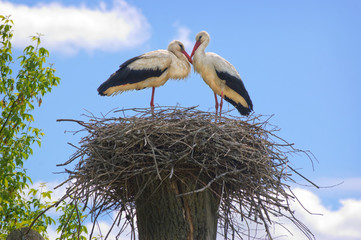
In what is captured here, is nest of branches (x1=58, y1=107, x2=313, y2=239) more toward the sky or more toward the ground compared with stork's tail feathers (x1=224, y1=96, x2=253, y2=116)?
more toward the ground

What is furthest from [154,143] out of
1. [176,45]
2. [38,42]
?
[38,42]

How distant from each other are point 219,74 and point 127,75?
1607mm

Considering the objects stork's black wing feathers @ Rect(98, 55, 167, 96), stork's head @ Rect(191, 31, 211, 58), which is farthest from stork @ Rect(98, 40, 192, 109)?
stork's head @ Rect(191, 31, 211, 58)

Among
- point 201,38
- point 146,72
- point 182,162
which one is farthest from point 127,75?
point 182,162

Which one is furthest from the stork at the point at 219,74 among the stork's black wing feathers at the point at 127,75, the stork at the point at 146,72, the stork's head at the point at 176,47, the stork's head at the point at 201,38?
the stork's black wing feathers at the point at 127,75

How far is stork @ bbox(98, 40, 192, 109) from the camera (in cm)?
827

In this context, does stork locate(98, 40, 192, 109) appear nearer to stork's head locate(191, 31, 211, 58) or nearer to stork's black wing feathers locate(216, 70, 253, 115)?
stork's head locate(191, 31, 211, 58)

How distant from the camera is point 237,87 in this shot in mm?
8438

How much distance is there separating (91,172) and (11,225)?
3.24 meters

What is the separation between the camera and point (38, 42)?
8773 millimetres

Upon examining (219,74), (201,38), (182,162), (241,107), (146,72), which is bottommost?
(182,162)

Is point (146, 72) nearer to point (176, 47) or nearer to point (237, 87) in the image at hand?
point (176, 47)

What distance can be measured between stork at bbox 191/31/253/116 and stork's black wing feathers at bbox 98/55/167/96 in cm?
68

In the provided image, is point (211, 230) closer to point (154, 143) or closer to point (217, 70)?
point (154, 143)
